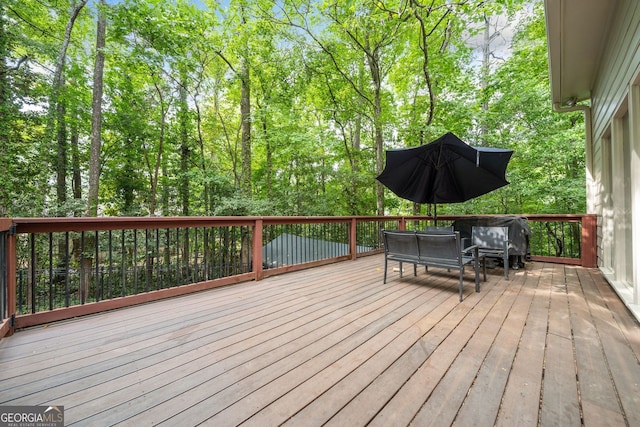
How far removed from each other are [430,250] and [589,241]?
138 inches

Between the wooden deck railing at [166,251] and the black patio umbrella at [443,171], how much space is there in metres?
1.38

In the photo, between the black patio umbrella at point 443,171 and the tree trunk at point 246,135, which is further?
the tree trunk at point 246,135

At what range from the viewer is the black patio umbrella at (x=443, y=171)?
3660 mm

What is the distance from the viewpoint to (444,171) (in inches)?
167

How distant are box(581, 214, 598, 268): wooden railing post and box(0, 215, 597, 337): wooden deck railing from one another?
12 millimetres

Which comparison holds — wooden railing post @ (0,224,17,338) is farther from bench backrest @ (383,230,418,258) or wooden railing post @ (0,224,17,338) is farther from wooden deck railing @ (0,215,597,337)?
bench backrest @ (383,230,418,258)

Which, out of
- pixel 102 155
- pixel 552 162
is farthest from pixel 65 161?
pixel 552 162

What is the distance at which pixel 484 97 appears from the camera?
25.9 feet

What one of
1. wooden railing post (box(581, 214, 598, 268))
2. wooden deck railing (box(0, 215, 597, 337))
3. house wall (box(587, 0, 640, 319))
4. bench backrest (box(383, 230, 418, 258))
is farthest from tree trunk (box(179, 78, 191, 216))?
wooden railing post (box(581, 214, 598, 268))

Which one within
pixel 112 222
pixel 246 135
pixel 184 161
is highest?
pixel 246 135

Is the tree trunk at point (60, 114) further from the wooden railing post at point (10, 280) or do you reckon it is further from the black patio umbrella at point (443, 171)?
the black patio umbrella at point (443, 171)

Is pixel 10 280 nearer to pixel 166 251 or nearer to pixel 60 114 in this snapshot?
pixel 166 251

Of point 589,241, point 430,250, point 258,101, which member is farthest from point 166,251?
point 258,101

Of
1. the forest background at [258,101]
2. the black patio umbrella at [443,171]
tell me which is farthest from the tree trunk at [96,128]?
the black patio umbrella at [443,171]
